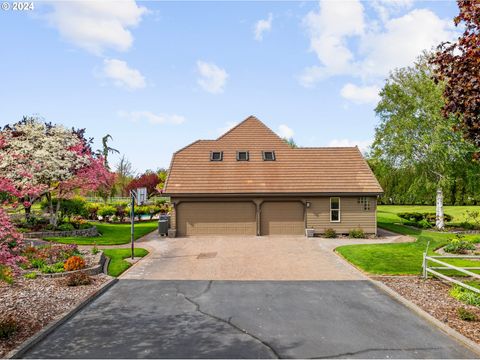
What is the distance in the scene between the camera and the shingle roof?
23.9 m

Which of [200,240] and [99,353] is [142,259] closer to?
[200,240]

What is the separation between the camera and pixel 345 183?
79.8ft

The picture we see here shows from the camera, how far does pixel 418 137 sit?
1164 inches

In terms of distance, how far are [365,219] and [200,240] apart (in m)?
10.7

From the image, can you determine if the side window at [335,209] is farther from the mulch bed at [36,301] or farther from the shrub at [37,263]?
the shrub at [37,263]

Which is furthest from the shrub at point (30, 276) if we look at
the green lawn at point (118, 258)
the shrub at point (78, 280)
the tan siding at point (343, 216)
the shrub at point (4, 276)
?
the tan siding at point (343, 216)

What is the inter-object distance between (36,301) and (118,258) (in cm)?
615

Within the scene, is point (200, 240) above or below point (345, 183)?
below

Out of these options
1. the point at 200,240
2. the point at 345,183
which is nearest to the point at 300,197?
the point at 345,183

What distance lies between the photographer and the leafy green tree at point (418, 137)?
27.9 m

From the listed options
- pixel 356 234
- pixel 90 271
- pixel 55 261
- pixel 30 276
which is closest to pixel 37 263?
pixel 55 261

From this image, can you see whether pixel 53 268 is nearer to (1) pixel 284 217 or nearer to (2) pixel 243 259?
(2) pixel 243 259

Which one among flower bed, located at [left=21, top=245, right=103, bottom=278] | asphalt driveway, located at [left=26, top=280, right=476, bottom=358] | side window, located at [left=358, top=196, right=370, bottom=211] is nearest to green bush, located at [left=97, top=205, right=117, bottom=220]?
flower bed, located at [left=21, top=245, right=103, bottom=278]

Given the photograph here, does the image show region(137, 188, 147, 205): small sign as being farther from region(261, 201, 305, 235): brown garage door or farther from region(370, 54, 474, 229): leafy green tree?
region(370, 54, 474, 229): leafy green tree
